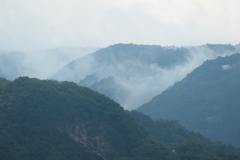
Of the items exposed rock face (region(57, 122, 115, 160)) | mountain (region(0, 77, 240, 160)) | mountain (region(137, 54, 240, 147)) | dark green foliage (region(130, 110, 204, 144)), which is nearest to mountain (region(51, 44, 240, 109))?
mountain (region(137, 54, 240, 147))

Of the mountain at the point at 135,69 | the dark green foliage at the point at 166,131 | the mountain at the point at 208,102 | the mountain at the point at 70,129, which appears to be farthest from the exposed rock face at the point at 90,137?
the mountain at the point at 135,69

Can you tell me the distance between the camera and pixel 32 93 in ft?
123

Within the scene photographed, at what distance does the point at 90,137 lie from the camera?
36.0 metres

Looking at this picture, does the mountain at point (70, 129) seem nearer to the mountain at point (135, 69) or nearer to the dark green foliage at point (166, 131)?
the dark green foliage at point (166, 131)

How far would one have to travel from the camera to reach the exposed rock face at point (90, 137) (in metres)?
35.1

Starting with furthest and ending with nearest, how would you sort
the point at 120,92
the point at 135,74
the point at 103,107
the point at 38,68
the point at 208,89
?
the point at 38,68, the point at 135,74, the point at 120,92, the point at 208,89, the point at 103,107

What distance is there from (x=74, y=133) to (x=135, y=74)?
51835mm

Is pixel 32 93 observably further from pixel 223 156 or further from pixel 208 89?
pixel 208 89

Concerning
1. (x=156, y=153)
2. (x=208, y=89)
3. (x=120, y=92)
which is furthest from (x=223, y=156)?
(x=120, y=92)

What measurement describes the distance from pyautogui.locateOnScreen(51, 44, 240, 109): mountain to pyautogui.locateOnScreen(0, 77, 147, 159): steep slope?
1399 inches

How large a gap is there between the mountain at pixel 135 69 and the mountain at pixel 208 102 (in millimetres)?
6969

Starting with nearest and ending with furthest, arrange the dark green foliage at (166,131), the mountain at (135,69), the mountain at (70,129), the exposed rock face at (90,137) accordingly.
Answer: the mountain at (70,129) < the exposed rock face at (90,137) < the dark green foliage at (166,131) < the mountain at (135,69)

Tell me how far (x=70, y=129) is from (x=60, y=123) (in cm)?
108

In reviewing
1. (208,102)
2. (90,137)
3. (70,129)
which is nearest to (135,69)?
(208,102)
